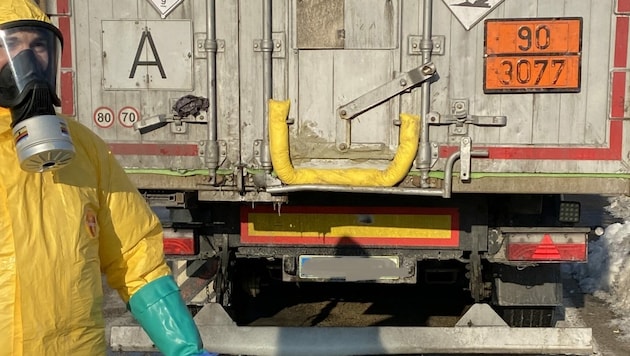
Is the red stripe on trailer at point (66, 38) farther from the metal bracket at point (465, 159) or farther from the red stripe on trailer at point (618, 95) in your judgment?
the red stripe on trailer at point (618, 95)

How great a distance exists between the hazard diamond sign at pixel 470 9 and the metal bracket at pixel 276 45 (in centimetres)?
100

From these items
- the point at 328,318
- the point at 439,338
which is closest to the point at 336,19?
the point at 439,338

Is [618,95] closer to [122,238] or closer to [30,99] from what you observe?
[122,238]

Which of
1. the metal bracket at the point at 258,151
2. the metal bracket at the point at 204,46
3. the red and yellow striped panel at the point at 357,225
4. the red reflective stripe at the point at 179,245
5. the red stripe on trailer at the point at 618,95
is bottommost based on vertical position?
the red reflective stripe at the point at 179,245

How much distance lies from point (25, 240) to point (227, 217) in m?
2.93

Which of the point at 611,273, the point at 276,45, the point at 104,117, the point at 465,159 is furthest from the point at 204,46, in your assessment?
the point at 611,273

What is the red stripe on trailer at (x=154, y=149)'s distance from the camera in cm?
421

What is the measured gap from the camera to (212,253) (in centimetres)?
476

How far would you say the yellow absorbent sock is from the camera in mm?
4035

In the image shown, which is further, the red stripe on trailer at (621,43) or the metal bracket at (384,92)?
the metal bracket at (384,92)

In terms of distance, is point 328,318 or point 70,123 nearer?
point 70,123

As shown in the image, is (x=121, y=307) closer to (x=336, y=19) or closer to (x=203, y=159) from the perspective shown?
(x=203, y=159)

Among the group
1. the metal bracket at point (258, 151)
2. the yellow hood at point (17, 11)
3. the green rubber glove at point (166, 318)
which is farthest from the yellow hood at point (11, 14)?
the metal bracket at point (258, 151)

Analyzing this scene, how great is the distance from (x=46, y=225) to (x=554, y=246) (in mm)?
3488
